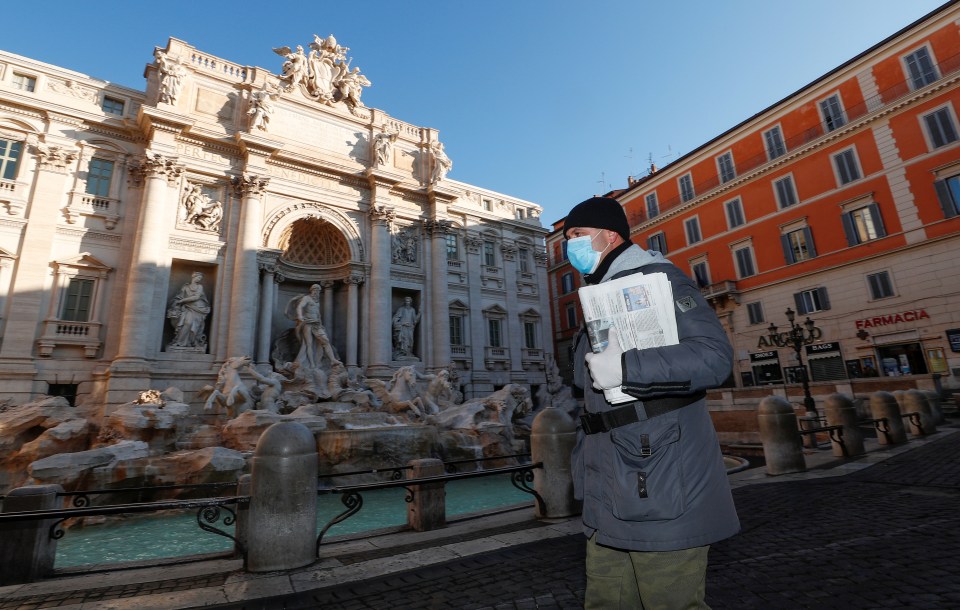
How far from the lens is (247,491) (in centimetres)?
516

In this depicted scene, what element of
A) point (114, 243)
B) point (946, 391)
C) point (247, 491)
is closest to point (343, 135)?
point (114, 243)

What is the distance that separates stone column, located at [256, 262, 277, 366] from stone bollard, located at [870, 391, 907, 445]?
1919 centimetres

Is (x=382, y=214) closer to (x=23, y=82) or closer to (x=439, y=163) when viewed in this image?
(x=439, y=163)

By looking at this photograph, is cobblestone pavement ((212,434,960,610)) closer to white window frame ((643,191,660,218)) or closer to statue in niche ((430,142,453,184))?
statue in niche ((430,142,453,184))

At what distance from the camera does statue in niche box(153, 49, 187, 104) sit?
58.3 ft

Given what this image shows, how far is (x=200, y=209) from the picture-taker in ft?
59.7

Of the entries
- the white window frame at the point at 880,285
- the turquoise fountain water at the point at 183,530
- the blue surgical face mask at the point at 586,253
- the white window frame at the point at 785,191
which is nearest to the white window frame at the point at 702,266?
the white window frame at the point at 785,191

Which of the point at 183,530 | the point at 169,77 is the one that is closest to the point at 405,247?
the point at 169,77

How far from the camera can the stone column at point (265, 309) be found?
18188 mm

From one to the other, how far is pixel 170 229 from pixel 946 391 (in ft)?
96.6

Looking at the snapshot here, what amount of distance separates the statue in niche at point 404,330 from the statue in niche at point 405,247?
7.02 feet

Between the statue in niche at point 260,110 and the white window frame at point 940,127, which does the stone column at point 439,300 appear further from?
the white window frame at point 940,127

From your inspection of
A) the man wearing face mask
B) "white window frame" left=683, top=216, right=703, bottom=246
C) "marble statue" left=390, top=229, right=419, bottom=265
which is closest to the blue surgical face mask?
the man wearing face mask

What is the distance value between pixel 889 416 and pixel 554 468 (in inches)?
371
